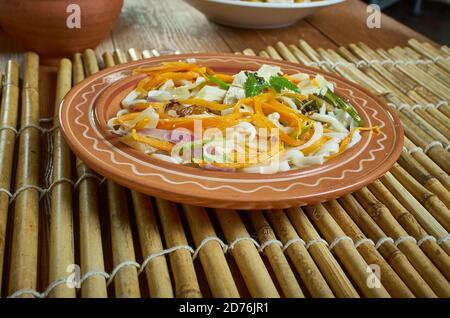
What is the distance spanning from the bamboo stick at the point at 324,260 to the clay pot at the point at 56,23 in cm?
69

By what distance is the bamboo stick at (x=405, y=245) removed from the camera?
59 centimetres

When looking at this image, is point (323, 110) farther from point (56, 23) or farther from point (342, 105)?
point (56, 23)

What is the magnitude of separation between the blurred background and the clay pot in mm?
3045

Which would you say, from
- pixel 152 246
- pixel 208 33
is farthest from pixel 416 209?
pixel 208 33

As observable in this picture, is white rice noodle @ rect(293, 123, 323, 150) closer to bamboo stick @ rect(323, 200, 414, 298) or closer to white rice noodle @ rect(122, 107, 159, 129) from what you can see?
bamboo stick @ rect(323, 200, 414, 298)

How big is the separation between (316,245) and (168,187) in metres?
0.20

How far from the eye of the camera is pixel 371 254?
0.63 meters

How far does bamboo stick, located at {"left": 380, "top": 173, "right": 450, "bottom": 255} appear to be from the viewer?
68cm

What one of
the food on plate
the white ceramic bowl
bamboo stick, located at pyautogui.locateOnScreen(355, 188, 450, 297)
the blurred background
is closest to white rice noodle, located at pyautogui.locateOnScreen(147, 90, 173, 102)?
the food on plate

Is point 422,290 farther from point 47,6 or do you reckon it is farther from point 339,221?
point 47,6

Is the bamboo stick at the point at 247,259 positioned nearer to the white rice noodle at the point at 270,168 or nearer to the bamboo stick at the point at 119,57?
the white rice noodle at the point at 270,168

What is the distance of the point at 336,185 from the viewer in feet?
2.05

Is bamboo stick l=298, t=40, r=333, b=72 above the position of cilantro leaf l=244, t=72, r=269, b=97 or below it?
above
